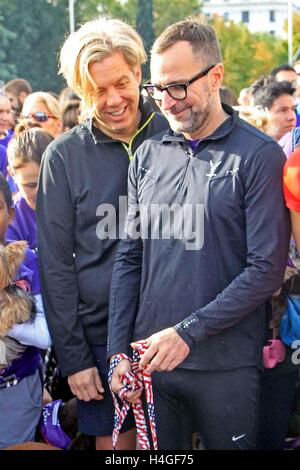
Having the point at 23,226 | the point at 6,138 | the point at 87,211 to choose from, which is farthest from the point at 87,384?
the point at 6,138

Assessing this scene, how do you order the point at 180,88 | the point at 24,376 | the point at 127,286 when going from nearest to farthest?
the point at 180,88, the point at 127,286, the point at 24,376

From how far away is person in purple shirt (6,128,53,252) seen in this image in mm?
4168

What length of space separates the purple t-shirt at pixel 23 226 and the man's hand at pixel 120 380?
1245 mm

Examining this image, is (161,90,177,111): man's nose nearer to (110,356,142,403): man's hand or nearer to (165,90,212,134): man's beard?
(165,90,212,134): man's beard

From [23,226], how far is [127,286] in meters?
1.25

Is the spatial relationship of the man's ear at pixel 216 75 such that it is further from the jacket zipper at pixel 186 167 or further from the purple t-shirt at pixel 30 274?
the purple t-shirt at pixel 30 274

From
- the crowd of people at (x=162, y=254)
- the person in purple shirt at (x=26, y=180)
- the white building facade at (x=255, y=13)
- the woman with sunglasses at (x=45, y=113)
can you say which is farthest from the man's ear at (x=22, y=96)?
the white building facade at (x=255, y=13)

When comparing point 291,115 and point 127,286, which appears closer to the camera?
point 127,286

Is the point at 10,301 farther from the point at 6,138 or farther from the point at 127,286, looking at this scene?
the point at 6,138

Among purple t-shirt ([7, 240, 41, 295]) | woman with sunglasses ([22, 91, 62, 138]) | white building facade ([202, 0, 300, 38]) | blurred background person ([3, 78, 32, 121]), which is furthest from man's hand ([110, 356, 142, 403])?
white building facade ([202, 0, 300, 38])

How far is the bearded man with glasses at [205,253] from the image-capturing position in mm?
2771

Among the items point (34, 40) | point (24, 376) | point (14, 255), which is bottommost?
point (24, 376)

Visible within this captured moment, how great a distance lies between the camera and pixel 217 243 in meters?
2.82

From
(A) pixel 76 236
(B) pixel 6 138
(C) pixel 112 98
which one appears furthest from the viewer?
(B) pixel 6 138
